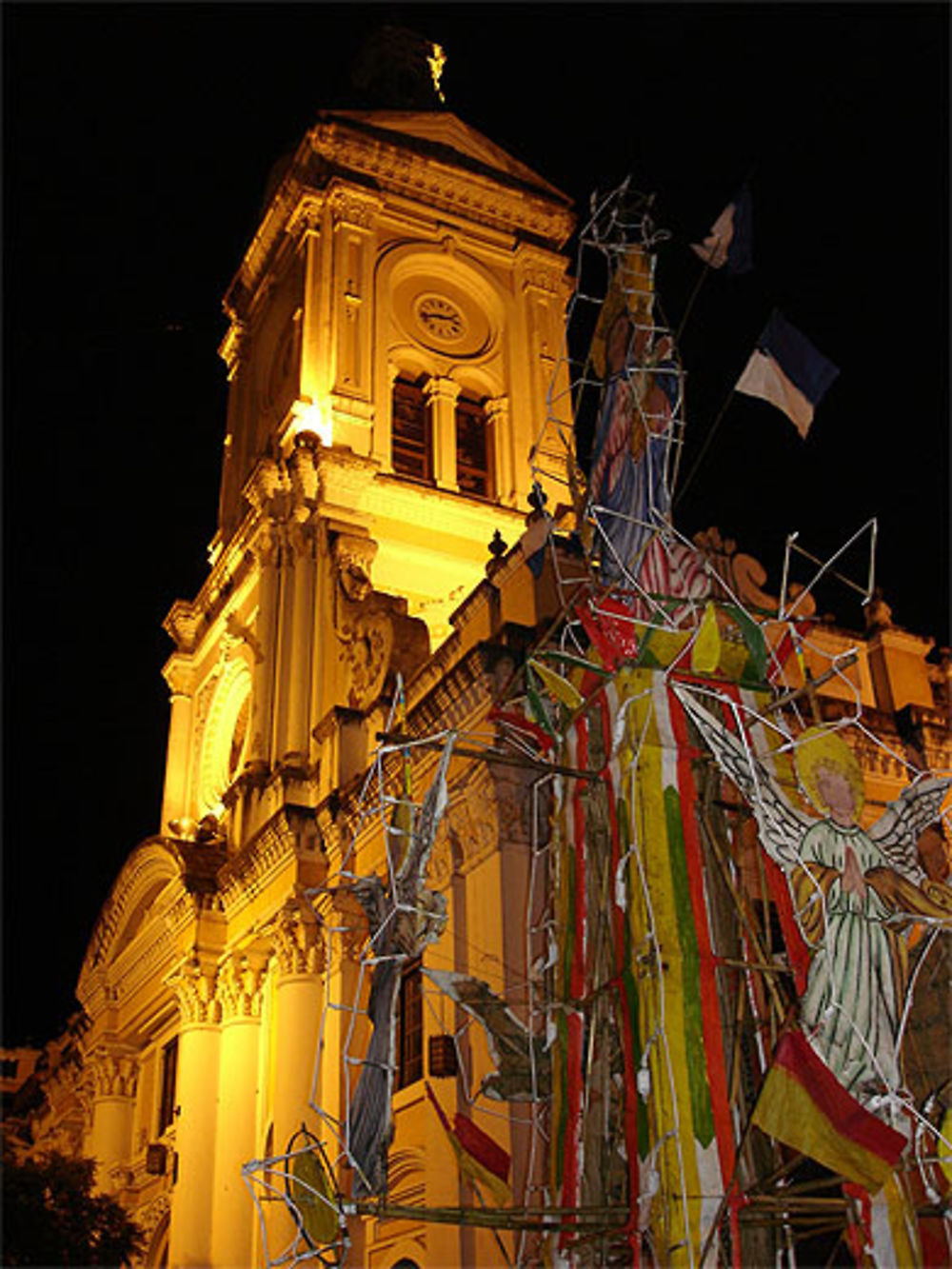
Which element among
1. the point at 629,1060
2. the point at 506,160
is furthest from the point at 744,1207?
the point at 506,160

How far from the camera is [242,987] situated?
944 inches

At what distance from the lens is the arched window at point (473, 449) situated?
98.8 ft

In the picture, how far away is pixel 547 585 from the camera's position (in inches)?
734

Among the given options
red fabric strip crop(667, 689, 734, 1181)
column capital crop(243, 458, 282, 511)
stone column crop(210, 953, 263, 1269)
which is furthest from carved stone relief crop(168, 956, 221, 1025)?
red fabric strip crop(667, 689, 734, 1181)

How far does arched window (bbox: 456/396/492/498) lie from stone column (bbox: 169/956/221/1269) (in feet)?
37.5

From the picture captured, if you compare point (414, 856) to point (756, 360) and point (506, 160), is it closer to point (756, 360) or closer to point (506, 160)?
point (756, 360)

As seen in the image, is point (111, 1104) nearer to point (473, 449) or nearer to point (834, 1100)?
point (473, 449)

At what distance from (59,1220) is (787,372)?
13628 millimetres

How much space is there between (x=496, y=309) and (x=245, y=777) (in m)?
13.8

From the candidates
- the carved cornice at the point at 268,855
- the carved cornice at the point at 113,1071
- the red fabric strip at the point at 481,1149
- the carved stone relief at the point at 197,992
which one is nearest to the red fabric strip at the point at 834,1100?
the red fabric strip at the point at 481,1149

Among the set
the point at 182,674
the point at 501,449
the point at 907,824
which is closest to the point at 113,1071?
the point at 182,674

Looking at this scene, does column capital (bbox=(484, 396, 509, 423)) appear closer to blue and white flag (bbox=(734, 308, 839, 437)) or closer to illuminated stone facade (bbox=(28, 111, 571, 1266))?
illuminated stone facade (bbox=(28, 111, 571, 1266))

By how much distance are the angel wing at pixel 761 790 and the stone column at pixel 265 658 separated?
1592 centimetres

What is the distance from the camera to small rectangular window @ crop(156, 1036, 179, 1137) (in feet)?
91.6
